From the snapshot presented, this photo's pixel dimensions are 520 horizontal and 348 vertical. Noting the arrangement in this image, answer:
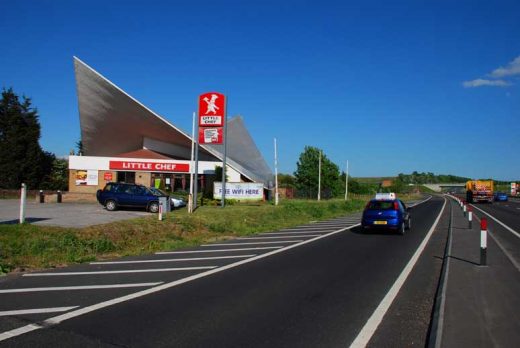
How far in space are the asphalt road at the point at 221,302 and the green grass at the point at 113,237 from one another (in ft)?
4.45

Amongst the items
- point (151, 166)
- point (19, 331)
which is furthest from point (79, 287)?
point (151, 166)

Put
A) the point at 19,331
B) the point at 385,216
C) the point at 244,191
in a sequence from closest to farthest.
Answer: the point at 19,331 → the point at 385,216 → the point at 244,191

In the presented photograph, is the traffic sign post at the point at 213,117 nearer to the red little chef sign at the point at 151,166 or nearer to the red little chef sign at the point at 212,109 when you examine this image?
the red little chef sign at the point at 212,109

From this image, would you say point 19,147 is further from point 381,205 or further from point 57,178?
point 381,205

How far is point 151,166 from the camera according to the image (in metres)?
41.2

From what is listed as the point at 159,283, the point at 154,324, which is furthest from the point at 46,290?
the point at 154,324

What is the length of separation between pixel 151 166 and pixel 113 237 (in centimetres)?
2828

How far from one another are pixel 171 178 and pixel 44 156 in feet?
72.3

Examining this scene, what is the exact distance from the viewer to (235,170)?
43.0 meters

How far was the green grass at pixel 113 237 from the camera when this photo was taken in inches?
417

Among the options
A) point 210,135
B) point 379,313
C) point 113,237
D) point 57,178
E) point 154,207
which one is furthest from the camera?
point 57,178

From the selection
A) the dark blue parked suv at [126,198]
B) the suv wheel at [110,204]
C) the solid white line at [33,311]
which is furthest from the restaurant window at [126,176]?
the solid white line at [33,311]

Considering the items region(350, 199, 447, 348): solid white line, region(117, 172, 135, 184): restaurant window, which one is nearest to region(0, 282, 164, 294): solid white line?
region(350, 199, 447, 348): solid white line

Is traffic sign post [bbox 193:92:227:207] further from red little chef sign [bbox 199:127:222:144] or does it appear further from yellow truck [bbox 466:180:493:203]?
yellow truck [bbox 466:180:493:203]
